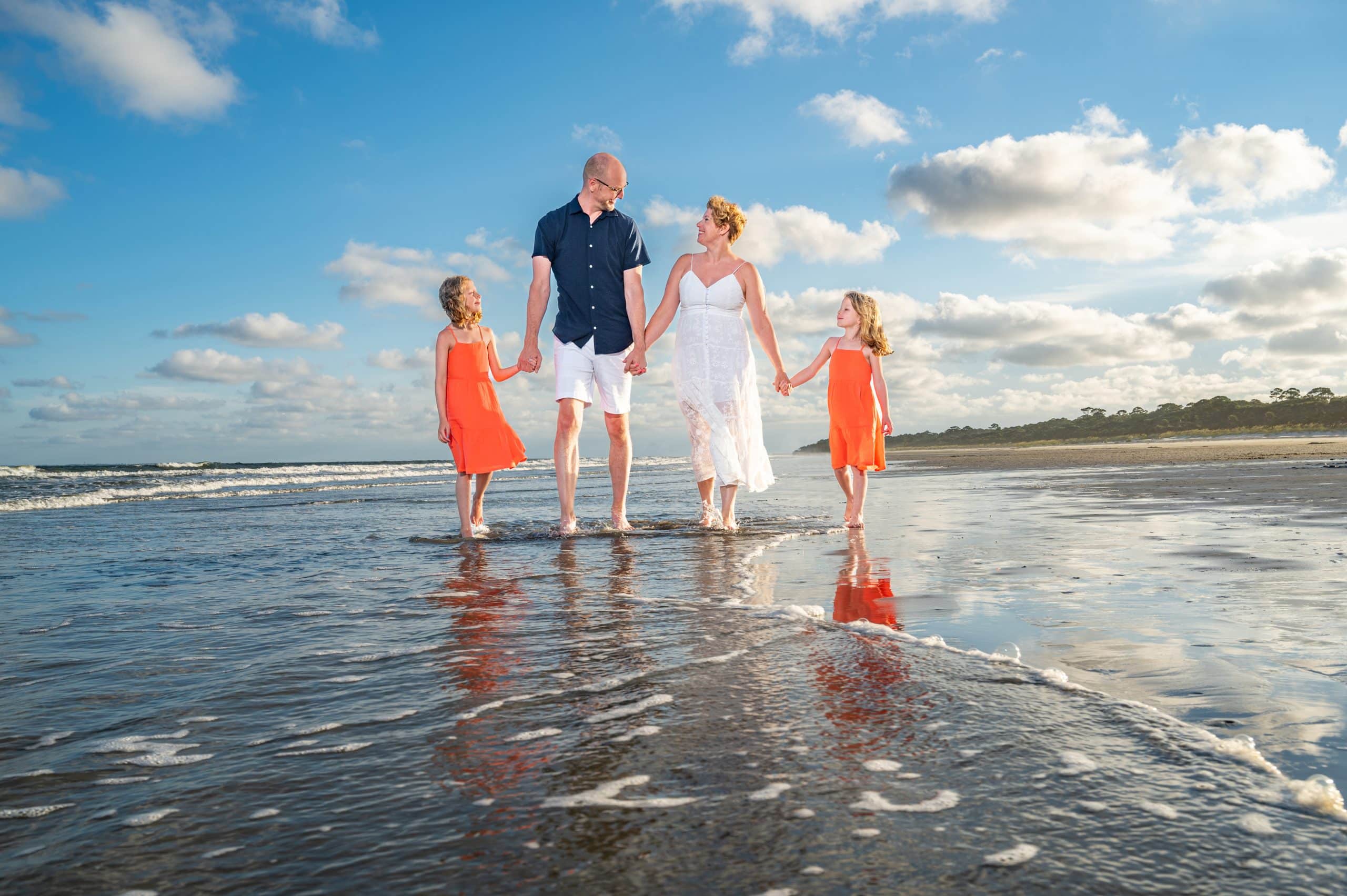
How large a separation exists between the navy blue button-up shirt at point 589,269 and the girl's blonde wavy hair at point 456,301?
76 cm

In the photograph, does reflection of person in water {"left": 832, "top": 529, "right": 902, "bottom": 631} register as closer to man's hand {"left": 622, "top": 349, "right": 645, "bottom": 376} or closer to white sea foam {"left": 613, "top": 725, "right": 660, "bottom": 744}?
white sea foam {"left": 613, "top": 725, "right": 660, "bottom": 744}

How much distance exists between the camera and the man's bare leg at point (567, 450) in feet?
21.1

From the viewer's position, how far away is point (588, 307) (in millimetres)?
6449

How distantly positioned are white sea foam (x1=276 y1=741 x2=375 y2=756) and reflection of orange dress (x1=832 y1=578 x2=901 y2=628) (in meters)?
1.84

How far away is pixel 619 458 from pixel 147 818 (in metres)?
5.20

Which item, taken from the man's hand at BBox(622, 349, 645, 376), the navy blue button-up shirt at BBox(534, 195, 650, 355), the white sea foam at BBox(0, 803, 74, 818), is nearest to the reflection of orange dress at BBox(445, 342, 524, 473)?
the navy blue button-up shirt at BBox(534, 195, 650, 355)

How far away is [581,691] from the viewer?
2236mm

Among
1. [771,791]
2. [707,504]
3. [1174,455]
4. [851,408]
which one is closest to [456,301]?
[707,504]

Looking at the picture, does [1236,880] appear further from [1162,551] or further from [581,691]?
[1162,551]

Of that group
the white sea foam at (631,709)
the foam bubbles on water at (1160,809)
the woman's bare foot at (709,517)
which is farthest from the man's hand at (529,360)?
the foam bubbles on water at (1160,809)

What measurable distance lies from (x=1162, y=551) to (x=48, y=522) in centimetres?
1135

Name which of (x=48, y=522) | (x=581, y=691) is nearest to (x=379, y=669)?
(x=581, y=691)

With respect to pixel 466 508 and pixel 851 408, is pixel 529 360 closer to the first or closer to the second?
pixel 466 508

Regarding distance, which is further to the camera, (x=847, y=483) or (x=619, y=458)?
(x=847, y=483)
